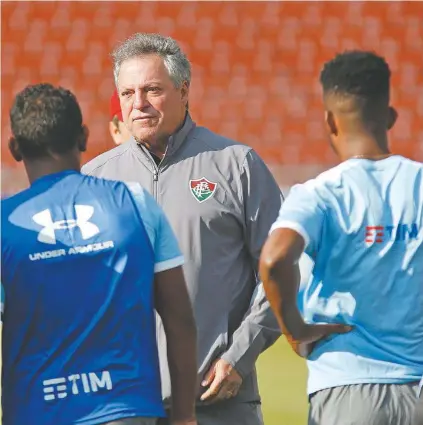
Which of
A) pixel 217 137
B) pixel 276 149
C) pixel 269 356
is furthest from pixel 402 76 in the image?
pixel 217 137

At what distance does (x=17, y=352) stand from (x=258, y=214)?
1047mm

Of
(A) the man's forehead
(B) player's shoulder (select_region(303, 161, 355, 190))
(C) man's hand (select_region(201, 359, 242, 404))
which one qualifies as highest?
(A) the man's forehead

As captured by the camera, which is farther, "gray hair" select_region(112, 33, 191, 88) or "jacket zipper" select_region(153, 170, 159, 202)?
"gray hair" select_region(112, 33, 191, 88)

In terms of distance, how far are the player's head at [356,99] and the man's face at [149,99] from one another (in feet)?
2.62

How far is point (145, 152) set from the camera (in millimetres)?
3668

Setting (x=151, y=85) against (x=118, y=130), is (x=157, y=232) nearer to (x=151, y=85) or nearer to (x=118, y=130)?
(x=151, y=85)

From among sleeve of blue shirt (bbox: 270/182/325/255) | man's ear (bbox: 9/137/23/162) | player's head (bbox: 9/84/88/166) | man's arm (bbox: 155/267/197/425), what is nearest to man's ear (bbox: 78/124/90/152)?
player's head (bbox: 9/84/88/166)

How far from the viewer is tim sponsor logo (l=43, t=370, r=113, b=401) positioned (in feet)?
9.13

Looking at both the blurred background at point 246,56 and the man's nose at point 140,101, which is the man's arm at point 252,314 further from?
the blurred background at point 246,56

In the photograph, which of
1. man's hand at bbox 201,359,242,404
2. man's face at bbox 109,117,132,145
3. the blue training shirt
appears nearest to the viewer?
the blue training shirt

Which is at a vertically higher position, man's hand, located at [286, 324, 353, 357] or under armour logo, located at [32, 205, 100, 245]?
under armour logo, located at [32, 205, 100, 245]

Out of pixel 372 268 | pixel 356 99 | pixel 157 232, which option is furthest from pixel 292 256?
pixel 356 99

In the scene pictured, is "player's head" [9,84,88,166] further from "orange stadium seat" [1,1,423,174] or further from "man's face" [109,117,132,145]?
"orange stadium seat" [1,1,423,174]

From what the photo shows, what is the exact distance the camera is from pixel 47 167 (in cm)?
290
